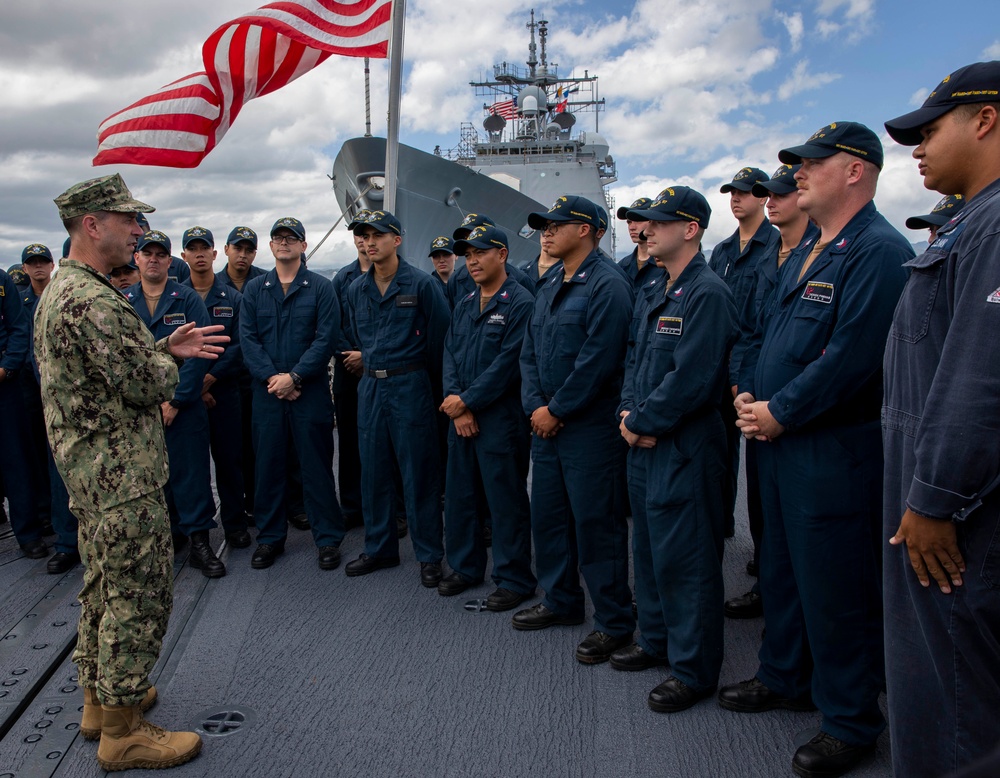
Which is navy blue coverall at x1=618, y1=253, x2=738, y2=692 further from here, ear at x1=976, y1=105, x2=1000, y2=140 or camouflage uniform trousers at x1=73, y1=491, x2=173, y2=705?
camouflage uniform trousers at x1=73, y1=491, x2=173, y2=705

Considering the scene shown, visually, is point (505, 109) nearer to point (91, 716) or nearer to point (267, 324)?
point (267, 324)

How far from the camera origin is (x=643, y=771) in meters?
2.03

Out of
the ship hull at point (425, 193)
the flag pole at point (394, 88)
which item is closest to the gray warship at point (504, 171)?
the ship hull at point (425, 193)

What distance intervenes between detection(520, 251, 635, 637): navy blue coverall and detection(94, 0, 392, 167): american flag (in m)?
2.52

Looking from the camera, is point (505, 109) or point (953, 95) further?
point (505, 109)

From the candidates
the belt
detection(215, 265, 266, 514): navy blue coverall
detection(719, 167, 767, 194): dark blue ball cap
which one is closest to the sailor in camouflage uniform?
the belt

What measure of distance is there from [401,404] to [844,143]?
2258 mm

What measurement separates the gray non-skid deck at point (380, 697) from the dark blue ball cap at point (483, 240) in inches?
64.6

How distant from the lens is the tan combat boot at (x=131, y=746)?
2148 millimetres

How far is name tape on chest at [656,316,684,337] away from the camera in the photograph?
2.37 m

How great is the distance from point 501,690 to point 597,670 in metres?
0.38

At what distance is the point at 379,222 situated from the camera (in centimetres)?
357

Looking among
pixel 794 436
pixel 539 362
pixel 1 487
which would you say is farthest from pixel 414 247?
Answer: pixel 794 436

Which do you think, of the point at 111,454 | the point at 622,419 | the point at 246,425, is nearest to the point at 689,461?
the point at 622,419
